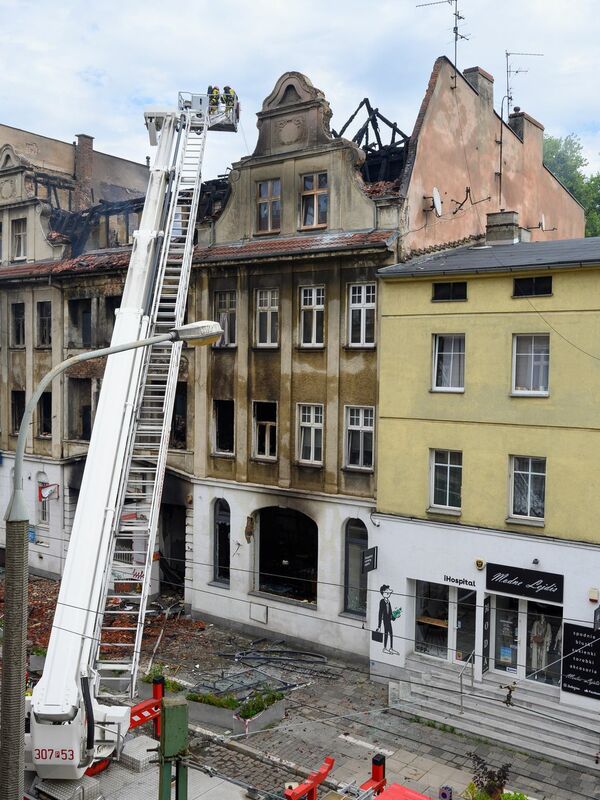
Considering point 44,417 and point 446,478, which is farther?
point 44,417

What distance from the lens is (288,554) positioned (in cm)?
2500

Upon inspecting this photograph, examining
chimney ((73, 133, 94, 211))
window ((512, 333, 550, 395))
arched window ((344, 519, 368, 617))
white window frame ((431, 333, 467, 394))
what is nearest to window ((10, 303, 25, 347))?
chimney ((73, 133, 94, 211))

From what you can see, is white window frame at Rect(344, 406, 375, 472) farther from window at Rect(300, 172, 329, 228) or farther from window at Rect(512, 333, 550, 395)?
window at Rect(300, 172, 329, 228)

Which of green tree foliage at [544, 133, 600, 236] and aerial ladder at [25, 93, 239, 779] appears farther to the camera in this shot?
green tree foliage at [544, 133, 600, 236]

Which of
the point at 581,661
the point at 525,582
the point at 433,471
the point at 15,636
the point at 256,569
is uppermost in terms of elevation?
the point at 433,471

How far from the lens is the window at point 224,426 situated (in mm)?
26016

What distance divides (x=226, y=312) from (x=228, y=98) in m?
7.19

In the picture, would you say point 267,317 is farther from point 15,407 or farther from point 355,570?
point 15,407

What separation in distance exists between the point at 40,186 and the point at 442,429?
24.5 metres

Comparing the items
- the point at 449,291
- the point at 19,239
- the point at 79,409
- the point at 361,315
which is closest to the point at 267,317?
the point at 361,315

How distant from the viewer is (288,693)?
68.1ft

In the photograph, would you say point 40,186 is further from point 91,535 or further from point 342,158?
point 91,535

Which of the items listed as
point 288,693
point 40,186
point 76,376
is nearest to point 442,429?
point 288,693

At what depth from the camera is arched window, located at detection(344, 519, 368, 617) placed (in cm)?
2292
